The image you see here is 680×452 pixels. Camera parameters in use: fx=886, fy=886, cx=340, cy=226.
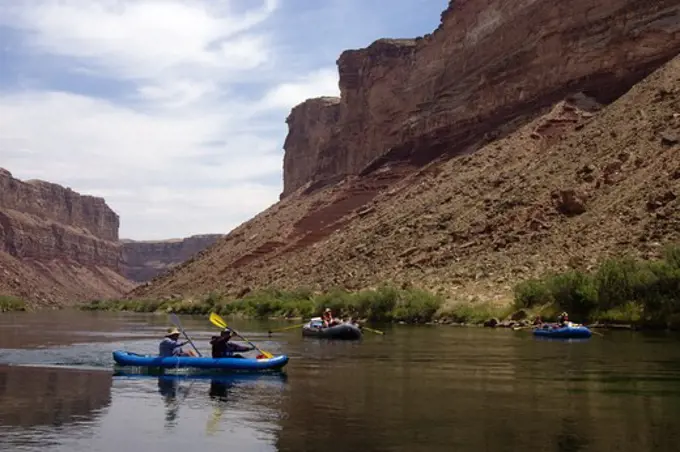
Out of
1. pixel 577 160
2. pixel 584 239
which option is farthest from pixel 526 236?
pixel 577 160

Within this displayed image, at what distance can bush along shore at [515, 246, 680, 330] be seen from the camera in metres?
37.8

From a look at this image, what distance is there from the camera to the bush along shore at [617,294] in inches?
1489

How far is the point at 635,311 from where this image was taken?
39.3 metres

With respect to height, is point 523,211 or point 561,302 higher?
point 523,211

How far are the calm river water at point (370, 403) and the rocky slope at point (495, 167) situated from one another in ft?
67.8

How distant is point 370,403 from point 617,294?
980 inches

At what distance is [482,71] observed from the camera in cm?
8512

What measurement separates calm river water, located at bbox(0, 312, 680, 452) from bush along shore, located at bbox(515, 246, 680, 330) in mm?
7636

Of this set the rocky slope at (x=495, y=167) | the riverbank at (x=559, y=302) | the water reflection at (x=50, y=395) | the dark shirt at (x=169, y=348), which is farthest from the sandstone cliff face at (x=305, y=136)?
the water reflection at (x=50, y=395)

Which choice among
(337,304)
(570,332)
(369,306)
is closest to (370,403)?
(570,332)

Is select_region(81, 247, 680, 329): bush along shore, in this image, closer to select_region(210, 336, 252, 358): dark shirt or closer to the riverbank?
the riverbank

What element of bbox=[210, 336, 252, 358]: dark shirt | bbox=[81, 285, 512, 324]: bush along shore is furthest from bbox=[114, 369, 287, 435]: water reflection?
bbox=[81, 285, 512, 324]: bush along shore

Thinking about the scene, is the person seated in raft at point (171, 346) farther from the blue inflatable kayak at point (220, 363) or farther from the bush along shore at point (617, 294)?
the bush along shore at point (617, 294)

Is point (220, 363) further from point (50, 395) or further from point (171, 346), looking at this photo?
point (50, 395)
